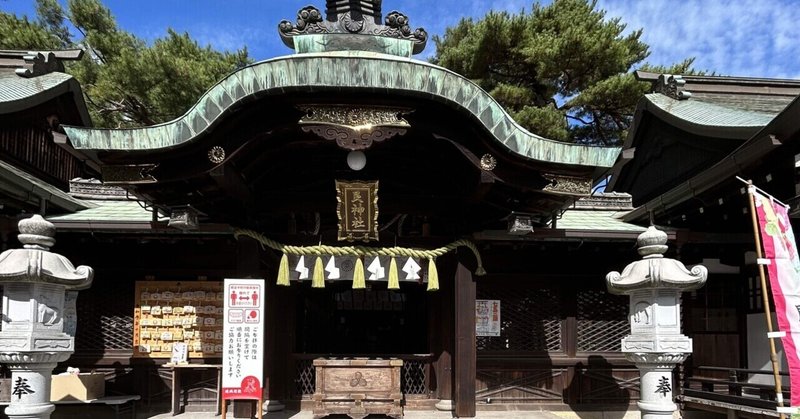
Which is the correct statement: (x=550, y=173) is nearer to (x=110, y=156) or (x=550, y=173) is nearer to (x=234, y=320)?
(x=234, y=320)

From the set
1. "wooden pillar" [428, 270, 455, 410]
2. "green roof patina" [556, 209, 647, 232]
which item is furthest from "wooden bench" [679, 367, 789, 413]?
"wooden pillar" [428, 270, 455, 410]

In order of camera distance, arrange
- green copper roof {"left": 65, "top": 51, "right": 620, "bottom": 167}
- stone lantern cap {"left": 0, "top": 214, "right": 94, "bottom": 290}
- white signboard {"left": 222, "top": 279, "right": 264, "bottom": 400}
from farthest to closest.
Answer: white signboard {"left": 222, "top": 279, "right": 264, "bottom": 400} → green copper roof {"left": 65, "top": 51, "right": 620, "bottom": 167} → stone lantern cap {"left": 0, "top": 214, "right": 94, "bottom": 290}

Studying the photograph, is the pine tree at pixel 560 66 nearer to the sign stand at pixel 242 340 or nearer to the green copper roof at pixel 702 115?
the green copper roof at pixel 702 115

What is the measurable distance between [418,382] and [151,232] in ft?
17.4

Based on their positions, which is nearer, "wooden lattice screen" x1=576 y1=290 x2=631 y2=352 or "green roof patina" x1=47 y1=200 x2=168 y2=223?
"green roof patina" x1=47 y1=200 x2=168 y2=223

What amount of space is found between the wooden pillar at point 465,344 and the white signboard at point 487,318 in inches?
61.8

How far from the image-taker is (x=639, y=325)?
25.9 feet

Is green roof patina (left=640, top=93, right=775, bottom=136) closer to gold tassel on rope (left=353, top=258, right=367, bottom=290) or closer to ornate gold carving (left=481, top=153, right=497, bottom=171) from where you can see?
ornate gold carving (left=481, top=153, right=497, bottom=171)

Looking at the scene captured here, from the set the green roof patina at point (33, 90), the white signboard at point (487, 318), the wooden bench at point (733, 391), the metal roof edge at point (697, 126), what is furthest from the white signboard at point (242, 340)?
the metal roof edge at point (697, 126)

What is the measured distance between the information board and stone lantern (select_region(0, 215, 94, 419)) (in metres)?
3.41

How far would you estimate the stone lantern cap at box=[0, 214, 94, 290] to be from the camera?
6.59 metres

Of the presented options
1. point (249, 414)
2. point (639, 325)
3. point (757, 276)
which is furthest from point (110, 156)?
point (757, 276)

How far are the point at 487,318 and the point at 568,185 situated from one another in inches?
147

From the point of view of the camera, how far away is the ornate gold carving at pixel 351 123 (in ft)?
24.1
